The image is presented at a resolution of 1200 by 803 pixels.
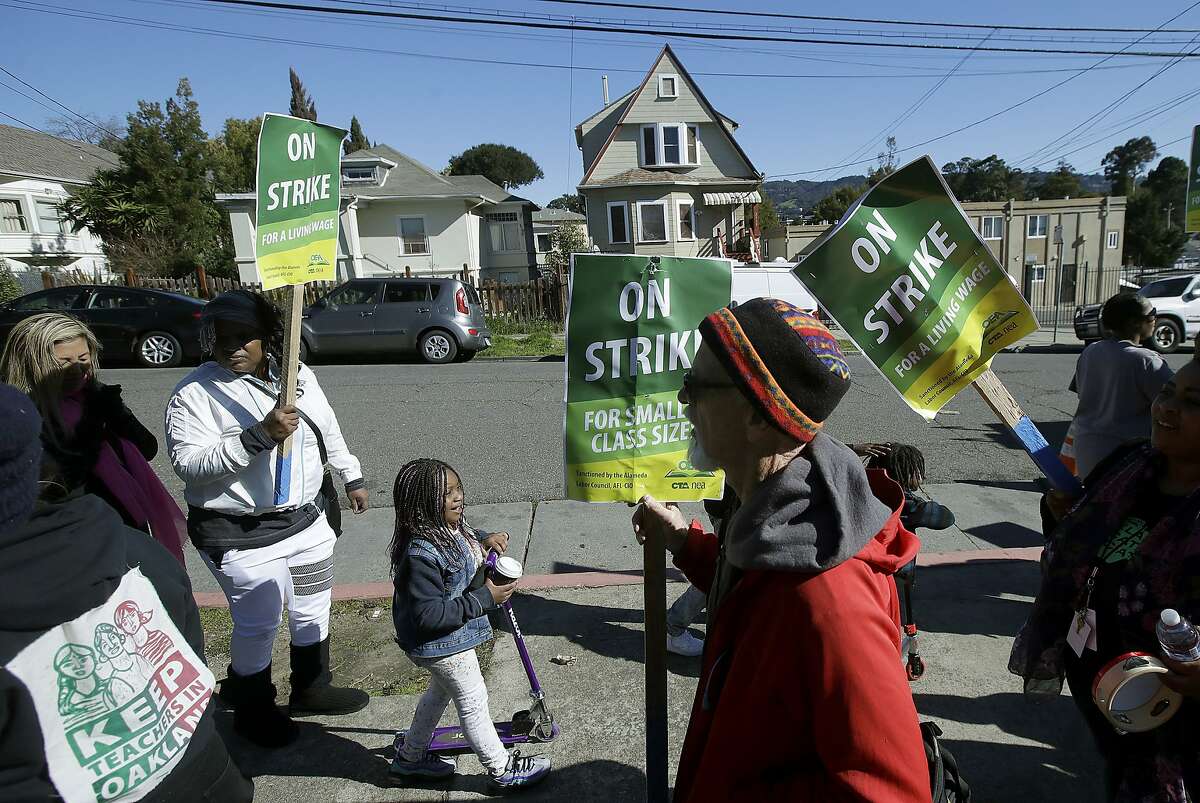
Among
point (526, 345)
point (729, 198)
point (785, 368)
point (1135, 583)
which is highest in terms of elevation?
point (729, 198)

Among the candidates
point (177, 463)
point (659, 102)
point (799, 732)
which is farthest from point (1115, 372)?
point (659, 102)

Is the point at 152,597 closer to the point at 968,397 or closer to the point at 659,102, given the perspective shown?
the point at 968,397

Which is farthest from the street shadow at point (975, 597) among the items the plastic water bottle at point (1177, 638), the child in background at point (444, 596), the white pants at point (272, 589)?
the white pants at point (272, 589)

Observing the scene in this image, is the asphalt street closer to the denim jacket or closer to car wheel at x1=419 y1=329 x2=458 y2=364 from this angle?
car wheel at x1=419 y1=329 x2=458 y2=364

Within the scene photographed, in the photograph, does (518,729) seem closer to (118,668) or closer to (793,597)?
(118,668)

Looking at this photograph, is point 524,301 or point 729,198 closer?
point 524,301

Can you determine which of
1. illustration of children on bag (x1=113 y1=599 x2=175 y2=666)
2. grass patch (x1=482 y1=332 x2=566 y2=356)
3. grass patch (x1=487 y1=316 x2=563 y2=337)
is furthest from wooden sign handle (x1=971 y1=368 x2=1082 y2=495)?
grass patch (x1=487 y1=316 x2=563 y2=337)

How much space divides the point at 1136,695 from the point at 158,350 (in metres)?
15.0

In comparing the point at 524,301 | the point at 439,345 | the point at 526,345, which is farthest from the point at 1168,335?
the point at 439,345

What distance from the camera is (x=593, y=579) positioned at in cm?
454

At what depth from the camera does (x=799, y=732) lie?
3.75 feet

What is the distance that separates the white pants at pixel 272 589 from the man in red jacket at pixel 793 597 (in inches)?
82.9

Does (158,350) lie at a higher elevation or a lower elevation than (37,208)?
lower

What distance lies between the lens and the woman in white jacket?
8.99ft
